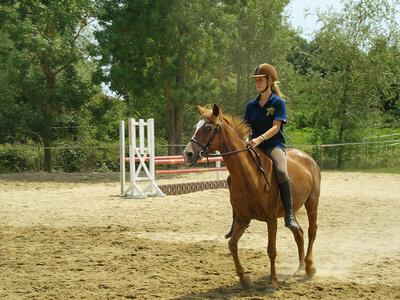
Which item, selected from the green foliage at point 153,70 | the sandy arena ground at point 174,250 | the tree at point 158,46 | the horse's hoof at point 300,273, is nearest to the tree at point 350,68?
the green foliage at point 153,70

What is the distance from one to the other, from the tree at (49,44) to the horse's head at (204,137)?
661 inches

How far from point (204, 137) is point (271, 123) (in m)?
0.91

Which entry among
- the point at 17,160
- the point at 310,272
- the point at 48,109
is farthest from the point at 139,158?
the point at 17,160

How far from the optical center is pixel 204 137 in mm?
4590

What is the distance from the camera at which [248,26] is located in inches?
1037

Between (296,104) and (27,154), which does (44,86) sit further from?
(296,104)

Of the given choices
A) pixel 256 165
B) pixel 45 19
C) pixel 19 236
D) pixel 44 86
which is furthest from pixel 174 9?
pixel 256 165

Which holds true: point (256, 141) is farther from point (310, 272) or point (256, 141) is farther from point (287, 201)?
point (310, 272)

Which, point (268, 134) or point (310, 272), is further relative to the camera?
point (310, 272)

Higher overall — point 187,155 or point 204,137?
point 204,137

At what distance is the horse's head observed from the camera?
4.43 m

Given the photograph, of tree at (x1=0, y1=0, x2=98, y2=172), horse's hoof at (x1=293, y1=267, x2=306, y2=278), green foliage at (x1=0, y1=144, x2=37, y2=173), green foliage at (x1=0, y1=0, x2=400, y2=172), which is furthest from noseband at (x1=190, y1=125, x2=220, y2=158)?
green foliage at (x1=0, y1=144, x2=37, y2=173)

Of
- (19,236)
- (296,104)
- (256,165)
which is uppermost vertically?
(296,104)

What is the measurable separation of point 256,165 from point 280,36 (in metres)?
22.8
